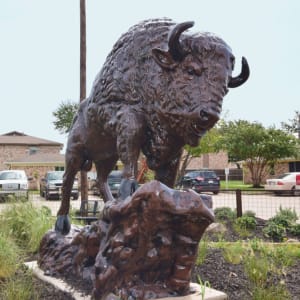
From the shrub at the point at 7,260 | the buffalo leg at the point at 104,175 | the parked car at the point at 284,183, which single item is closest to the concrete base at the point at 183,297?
the shrub at the point at 7,260

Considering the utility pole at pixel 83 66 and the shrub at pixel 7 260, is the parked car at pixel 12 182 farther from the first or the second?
the shrub at pixel 7 260

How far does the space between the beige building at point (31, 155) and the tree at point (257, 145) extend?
13.6 metres

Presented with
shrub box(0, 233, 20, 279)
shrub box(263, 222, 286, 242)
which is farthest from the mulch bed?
shrub box(263, 222, 286, 242)

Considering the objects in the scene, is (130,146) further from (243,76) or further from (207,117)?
(243,76)

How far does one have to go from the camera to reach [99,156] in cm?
385

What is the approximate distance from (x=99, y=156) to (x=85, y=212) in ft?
16.4

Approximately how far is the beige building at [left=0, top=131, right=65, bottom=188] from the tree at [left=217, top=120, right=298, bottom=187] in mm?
A: 13608

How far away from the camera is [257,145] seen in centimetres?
2953

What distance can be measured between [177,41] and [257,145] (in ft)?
90.8

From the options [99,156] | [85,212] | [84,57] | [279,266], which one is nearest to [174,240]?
[99,156]

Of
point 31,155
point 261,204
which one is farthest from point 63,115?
point 261,204

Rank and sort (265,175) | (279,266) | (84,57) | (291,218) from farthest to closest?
1. (265,175)
2. (84,57)
3. (291,218)
4. (279,266)

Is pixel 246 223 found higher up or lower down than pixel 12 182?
lower down

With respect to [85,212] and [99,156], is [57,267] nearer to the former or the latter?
[99,156]
